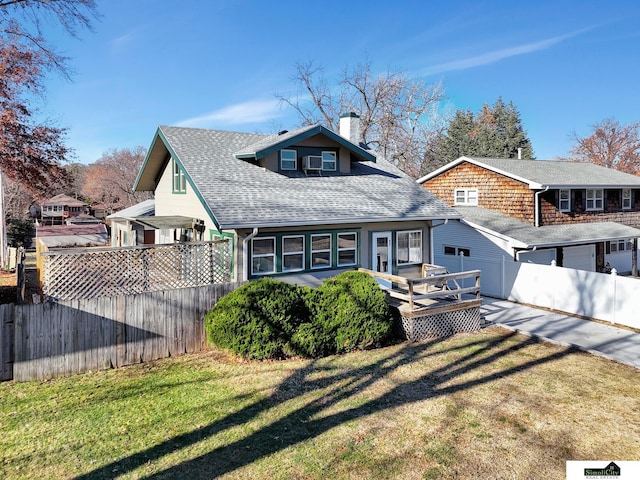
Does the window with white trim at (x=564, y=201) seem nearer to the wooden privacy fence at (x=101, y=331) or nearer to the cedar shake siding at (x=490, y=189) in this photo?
the cedar shake siding at (x=490, y=189)

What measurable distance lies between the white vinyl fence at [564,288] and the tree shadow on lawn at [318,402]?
11.4ft

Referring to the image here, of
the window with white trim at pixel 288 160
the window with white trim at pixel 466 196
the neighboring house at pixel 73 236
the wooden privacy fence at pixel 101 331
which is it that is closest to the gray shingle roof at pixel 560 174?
the window with white trim at pixel 466 196

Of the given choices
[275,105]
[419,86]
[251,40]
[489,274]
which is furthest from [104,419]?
[419,86]

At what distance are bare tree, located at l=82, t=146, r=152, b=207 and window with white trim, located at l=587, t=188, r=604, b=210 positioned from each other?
43707mm

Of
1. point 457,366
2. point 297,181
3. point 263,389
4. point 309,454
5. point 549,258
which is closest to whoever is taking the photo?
Result: point 309,454

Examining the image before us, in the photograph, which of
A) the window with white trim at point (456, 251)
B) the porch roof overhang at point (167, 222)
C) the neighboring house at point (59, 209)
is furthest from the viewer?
the neighboring house at point (59, 209)

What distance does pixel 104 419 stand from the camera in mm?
6848

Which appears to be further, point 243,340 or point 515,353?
point 515,353

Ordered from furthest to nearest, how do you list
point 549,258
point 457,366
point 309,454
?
1. point 549,258
2. point 457,366
3. point 309,454

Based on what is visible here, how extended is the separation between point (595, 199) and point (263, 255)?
1753 cm

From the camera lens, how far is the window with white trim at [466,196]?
2194 cm

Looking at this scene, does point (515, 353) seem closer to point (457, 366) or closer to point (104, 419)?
point (457, 366)

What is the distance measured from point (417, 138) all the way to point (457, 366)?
105 feet

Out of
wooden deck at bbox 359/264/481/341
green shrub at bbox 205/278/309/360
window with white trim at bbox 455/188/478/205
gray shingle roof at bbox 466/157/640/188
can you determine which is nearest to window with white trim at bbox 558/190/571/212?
gray shingle roof at bbox 466/157/640/188
